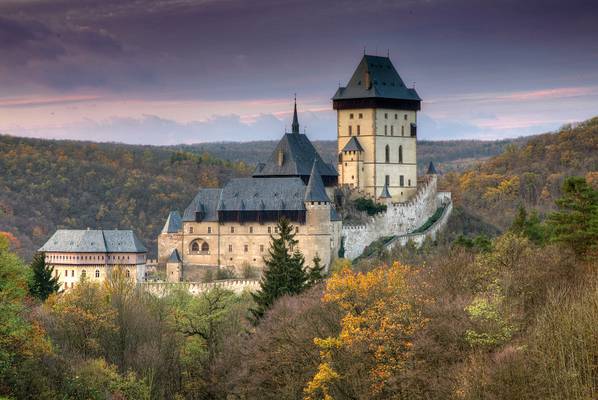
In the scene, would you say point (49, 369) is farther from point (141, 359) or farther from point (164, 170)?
point (164, 170)

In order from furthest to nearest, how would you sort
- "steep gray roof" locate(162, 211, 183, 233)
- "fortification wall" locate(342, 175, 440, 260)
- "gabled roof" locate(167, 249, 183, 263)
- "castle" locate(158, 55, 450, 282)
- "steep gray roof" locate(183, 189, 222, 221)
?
"steep gray roof" locate(162, 211, 183, 233), "gabled roof" locate(167, 249, 183, 263), "steep gray roof" locate(183, 189, 222, 221), "fortification wall" locate(342, 175, 440, 260), "castle" locate(158, 55, 450, 282)

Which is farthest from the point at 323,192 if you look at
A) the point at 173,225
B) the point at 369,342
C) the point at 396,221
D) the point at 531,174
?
the point at 531,174

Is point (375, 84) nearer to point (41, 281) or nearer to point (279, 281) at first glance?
point (41, 281)

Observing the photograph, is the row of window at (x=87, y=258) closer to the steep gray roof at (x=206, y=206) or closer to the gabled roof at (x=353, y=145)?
the steep gray roof at (x=206, y=206)

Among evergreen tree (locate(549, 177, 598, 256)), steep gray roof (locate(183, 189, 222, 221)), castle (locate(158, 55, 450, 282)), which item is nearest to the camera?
evergreen tree (locate(549, 177, 598, 256))

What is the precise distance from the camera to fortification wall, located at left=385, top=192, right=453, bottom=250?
265 feet

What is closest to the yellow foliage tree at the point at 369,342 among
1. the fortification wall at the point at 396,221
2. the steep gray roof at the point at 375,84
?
the fortification wall at the point at 396,221

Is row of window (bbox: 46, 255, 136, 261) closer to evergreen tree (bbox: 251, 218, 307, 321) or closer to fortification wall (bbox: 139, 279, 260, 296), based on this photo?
fortification wall (bbox: 139, 279, 260, 296)

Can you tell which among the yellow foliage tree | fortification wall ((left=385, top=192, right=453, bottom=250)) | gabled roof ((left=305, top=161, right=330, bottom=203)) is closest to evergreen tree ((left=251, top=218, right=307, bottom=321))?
gabled roof ((left=305, top=161, right=330, bottom=203))

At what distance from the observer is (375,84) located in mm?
85438

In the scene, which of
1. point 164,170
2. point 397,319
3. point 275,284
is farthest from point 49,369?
point 164,170

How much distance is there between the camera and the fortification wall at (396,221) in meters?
78.8

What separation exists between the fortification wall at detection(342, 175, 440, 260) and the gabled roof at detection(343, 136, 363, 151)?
15.1 feet

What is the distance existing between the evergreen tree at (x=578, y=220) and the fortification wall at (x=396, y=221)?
2643cm
